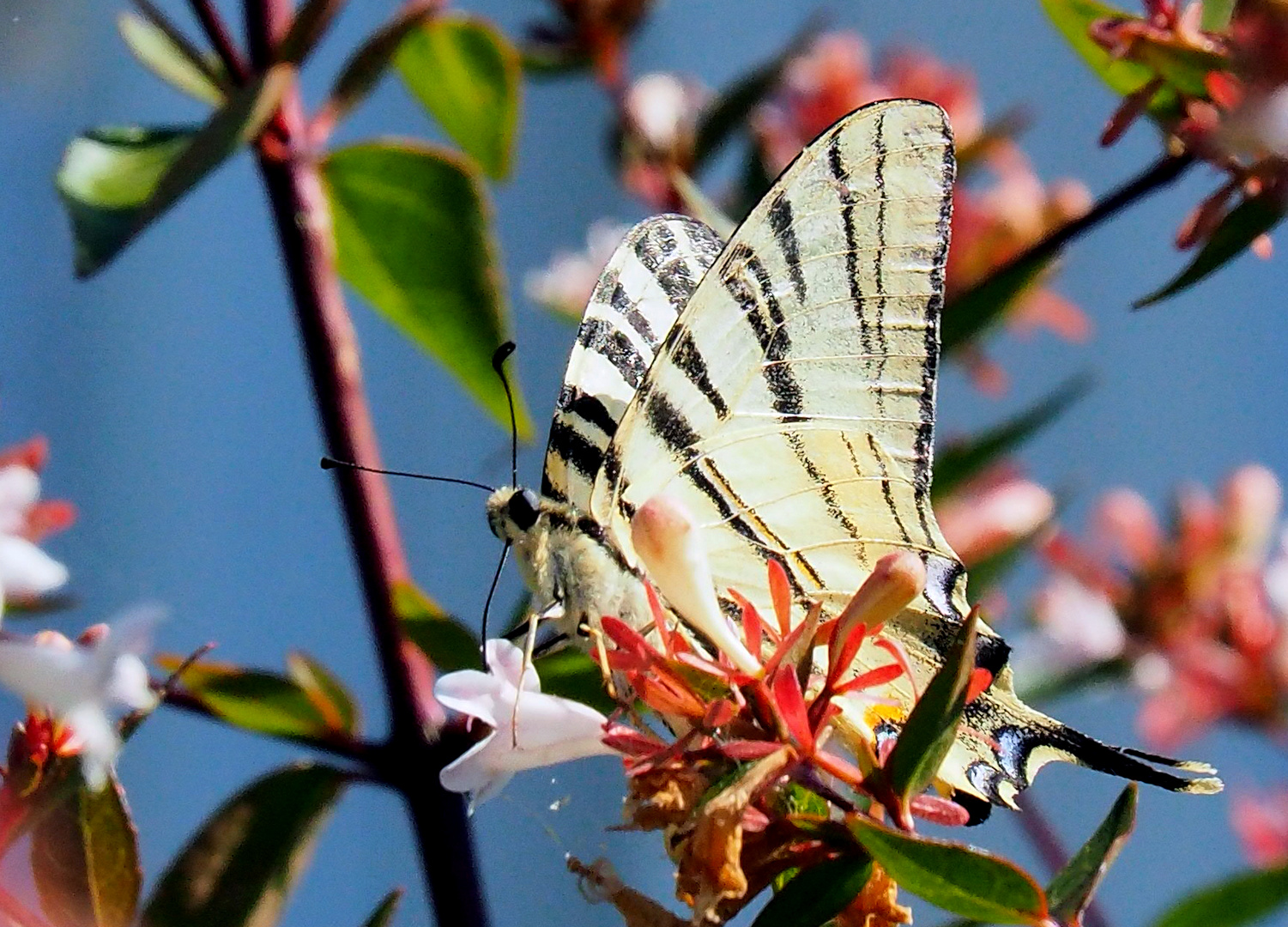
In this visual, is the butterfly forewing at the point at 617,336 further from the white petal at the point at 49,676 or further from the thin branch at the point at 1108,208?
the white petal at the point at 49,676

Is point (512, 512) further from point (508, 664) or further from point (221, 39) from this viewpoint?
point (221, 39)

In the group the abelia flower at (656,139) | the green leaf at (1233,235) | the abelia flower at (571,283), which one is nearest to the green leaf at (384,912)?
the green leaf at (1233,235)

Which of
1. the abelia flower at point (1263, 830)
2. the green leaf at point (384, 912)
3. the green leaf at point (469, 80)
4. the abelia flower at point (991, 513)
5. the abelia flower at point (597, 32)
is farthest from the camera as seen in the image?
the abelia flower at point (597, 32)

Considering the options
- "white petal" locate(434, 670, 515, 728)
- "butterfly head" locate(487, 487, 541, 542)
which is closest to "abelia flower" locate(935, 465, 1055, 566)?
"butterfly head" locate(487, 487, 541, 542)

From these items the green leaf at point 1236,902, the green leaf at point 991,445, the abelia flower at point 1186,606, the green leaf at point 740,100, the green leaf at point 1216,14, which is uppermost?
the green leaf at point 1216,14

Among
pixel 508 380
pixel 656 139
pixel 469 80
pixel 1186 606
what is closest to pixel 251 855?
pixel 508 380

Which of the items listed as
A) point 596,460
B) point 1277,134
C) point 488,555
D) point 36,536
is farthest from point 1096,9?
point 488,555
